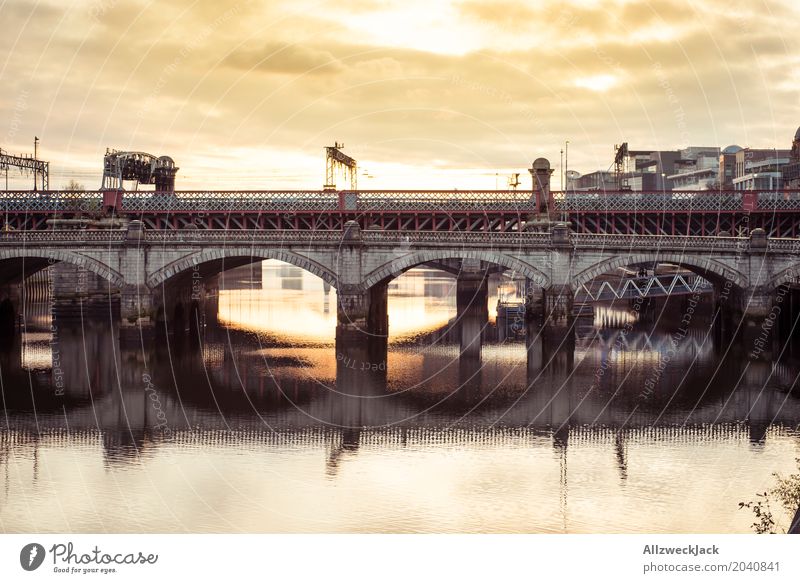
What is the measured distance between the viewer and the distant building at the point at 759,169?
14388cm

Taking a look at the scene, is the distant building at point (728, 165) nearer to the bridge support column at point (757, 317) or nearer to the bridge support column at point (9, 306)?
the bridge support column at point (757, 317)

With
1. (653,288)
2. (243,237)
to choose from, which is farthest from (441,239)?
(653,288)

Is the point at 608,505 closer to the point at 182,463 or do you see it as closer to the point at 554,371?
the point at 182,463

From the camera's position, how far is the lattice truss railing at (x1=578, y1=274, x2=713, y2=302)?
103m

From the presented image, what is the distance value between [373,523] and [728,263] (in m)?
50.9

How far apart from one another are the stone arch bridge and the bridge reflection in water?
13.0 ft

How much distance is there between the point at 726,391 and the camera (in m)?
61.0

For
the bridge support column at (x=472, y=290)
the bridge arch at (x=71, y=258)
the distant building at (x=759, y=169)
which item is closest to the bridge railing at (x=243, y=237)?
the bridge arch at (x=71, y=258)

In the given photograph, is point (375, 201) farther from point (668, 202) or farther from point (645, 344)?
point (645, 344)

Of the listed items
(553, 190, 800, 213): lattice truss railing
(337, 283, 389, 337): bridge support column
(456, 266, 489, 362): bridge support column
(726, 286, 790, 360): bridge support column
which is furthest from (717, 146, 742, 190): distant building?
(337, 283, 389, 337): bridge support column

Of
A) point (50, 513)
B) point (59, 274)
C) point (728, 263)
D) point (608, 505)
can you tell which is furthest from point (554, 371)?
point (59, 274)

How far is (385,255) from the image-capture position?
80562mm

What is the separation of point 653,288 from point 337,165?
1420 inches

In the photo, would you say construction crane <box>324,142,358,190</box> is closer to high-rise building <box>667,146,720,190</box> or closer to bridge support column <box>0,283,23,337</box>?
bridge support column <box>0,283,23,337</box>
